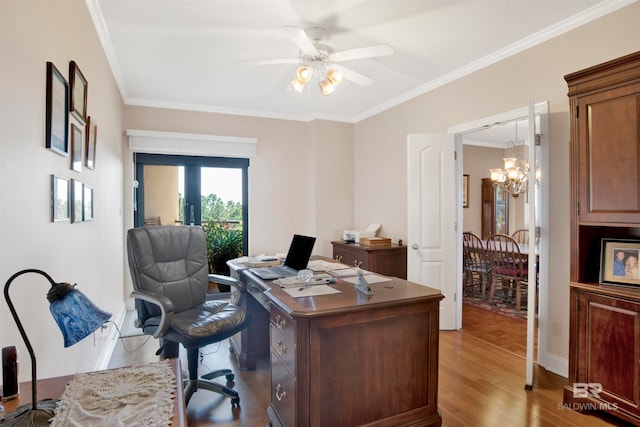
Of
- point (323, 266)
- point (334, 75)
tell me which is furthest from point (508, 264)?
point (334, 75)

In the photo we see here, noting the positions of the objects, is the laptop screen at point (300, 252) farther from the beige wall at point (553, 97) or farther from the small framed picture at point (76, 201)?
the beige wall at point (553, 97)

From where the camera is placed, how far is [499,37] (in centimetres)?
282

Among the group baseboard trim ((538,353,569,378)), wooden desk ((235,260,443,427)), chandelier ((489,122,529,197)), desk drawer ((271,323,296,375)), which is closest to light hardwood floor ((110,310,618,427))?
baseboard trim ((538,353,569,378))

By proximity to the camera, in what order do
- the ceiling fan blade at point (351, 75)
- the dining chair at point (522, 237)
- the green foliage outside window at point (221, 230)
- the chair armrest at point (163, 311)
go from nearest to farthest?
the chair armrest at point (163, 311), the ceiling fan blade at point (351, 75), the green foliage outside window at point (221, 230), the dining chair at point (522, 237)

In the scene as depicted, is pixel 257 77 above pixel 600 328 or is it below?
above

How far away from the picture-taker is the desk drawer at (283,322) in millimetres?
1690

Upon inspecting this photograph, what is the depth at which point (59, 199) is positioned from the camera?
1706mm

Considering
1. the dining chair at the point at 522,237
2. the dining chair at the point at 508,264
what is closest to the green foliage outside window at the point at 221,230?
the dining chair at the point at 508,264

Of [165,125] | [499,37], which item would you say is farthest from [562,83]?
[165,125]

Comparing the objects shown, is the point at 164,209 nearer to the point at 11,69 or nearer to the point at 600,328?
the point at 11,69

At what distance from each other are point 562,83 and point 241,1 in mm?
2403

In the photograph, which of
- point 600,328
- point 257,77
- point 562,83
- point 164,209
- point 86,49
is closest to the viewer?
point 600,328

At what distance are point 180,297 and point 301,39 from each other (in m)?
1.96

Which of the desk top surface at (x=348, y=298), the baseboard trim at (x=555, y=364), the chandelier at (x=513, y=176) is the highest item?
the chandelier at (x=513, y=176)
